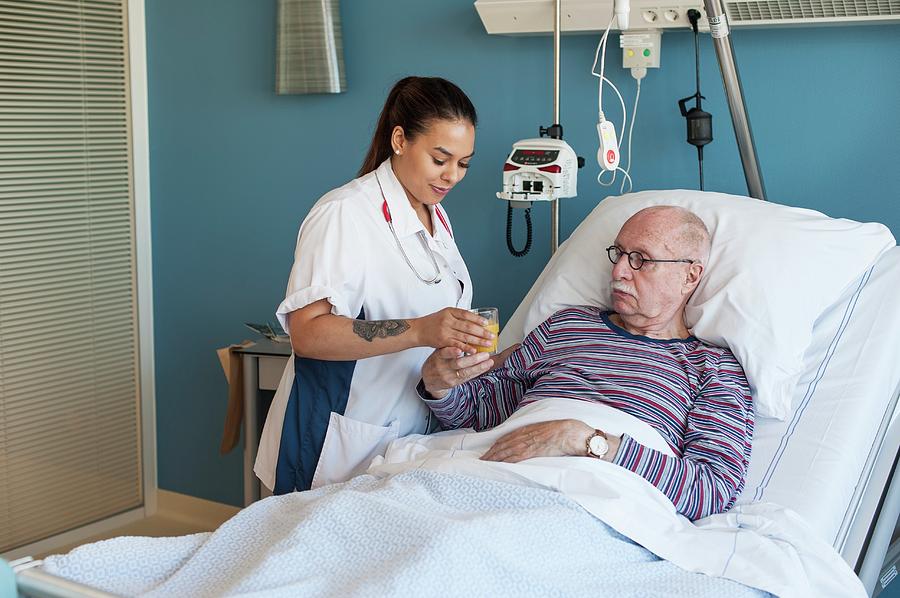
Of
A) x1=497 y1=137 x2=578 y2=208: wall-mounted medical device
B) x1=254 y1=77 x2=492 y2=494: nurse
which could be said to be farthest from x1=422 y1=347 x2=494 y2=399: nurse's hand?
x1=497 y1=137 x2=578 y2=208: wall-mounted medical device

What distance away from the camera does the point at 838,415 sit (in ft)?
6.25

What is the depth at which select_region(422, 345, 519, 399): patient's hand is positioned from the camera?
1.83m

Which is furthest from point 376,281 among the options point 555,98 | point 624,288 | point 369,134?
point 369,134

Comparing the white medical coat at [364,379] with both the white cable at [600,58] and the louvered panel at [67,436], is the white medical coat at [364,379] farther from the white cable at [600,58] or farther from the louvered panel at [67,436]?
the louvered panel at [67,436]

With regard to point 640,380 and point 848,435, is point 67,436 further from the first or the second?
point 848,435

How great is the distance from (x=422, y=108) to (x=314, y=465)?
76cm

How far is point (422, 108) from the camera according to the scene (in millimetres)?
2012

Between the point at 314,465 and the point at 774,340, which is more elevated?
→ the point at 774,340

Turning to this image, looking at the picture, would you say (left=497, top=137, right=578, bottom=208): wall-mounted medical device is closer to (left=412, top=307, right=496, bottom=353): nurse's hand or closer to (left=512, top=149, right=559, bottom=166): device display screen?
(left=512, top=149, right=559, bottom=166): device display screen

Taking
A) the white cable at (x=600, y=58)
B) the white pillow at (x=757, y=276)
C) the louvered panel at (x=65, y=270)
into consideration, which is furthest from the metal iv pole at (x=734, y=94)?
the louvered panel at (x=65, y=270)

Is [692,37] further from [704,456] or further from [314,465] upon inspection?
[314,465]

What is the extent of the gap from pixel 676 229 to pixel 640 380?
33cm

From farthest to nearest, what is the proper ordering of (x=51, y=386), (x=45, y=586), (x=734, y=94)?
(x=51, y=386)
(x=734, y=94)
(x=45, y=586)

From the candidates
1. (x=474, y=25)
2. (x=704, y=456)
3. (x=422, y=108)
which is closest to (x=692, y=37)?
(x=474, y=25)
